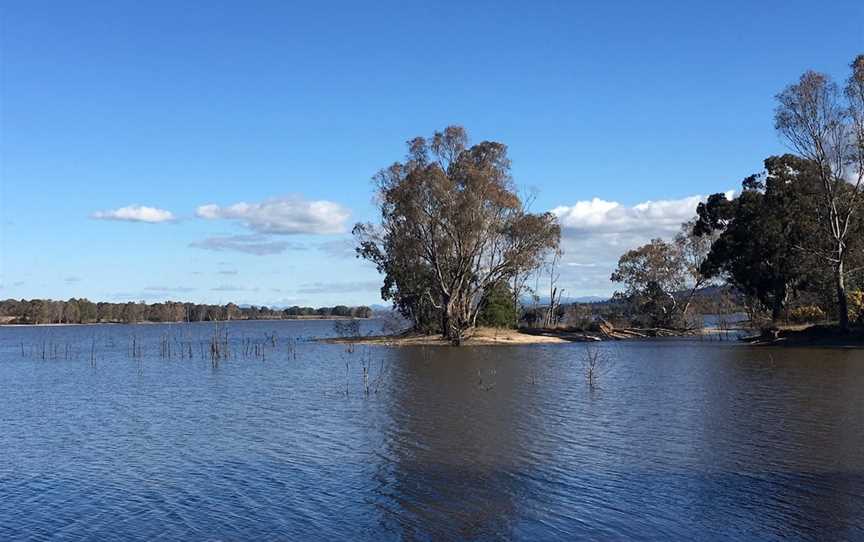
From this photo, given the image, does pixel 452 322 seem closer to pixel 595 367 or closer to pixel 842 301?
pixel 595 367

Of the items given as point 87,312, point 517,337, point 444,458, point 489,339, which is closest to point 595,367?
point 444,458

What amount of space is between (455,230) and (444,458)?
137 feet

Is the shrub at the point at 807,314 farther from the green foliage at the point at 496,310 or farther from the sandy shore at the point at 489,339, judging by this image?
the green foliage at the point at 496,310

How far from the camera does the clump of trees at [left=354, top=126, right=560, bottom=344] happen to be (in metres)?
56.2

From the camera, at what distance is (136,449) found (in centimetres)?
1791

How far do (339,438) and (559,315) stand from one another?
65.0 m

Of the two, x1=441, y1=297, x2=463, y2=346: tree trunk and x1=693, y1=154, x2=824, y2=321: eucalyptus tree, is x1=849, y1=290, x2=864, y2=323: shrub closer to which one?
x1=693, y1=154, x2=824, y2=321: eucalyptus tree

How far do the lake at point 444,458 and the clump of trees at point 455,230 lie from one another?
26.0 meters

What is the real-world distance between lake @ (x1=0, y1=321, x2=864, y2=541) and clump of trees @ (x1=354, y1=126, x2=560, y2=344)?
25962 millimetres

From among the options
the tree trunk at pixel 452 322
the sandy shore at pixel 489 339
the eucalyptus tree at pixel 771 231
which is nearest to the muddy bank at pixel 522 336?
the sandy shore at pixel 489 339

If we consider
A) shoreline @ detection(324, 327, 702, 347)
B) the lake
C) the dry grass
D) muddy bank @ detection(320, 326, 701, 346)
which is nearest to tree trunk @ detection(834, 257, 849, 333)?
the lake

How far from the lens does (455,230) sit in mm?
57312

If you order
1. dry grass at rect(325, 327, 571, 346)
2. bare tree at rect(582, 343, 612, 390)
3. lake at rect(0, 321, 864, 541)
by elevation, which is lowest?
lake at rect(0, 321, 864, 541)

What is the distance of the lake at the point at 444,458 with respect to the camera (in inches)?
456
